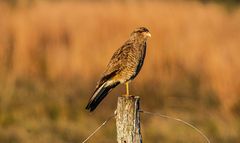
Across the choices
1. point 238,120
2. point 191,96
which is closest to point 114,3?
point 191,96

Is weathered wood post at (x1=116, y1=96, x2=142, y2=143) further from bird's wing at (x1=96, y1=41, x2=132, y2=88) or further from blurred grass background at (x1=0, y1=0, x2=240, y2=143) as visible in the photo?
blurred grass background at (x1=0, y1=0, x2=240, y2=143)

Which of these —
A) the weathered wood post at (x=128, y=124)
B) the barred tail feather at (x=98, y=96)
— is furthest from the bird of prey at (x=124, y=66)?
the weathered wood post at (x=128, y=124)

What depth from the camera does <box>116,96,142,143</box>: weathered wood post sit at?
3.61 metres

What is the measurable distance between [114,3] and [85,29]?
2.75ft

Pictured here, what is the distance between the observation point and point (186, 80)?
9.28 meters

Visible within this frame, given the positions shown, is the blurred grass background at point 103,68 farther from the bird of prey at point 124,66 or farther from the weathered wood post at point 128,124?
the weathered wood post at point 128,124

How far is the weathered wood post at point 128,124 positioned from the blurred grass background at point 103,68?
3550mm

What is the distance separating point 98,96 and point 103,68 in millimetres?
4610

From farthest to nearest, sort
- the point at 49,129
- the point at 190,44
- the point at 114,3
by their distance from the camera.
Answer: the point at 114,3 < the point at 190,44 < the point at 49,129

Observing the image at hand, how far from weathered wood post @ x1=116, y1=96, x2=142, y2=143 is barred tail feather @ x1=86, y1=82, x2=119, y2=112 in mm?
974

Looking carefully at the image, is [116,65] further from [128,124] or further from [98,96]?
[128,124]

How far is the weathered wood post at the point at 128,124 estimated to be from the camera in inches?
142

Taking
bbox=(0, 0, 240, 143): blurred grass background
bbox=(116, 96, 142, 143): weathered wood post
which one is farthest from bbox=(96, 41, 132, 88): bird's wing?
bbox=(0, 0, 240, 143): blurred grass background

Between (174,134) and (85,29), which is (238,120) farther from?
(85,29)
